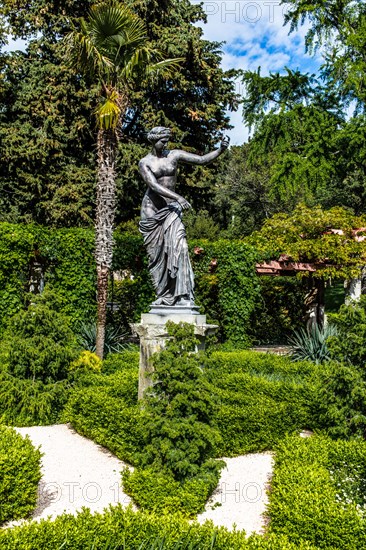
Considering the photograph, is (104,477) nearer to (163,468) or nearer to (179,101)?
(163,468)

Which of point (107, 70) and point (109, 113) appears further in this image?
point (107, 70)

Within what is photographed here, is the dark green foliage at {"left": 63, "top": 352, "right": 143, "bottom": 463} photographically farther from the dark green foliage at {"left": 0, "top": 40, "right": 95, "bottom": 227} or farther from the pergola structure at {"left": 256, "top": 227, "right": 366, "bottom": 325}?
the dark green foliage at {"left": 0, "top": 40, "right": 95, "bottom": 227}

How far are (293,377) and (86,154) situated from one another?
11.8m

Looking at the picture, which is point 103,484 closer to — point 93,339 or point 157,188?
point 157,188

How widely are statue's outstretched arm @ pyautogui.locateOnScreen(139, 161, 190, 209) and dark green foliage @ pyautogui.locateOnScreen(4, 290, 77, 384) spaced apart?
97.8 inches

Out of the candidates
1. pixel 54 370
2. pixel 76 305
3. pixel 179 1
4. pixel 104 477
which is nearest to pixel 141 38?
pixel 76 305

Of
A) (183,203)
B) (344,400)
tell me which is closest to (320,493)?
(344,400)

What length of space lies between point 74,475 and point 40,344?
2.37m

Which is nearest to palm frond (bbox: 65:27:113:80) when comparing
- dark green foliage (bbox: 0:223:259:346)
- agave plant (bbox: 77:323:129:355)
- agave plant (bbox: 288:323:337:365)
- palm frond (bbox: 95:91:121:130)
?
palm frond (bbox: 95:91:121:130)

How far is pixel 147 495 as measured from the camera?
13.8 feet

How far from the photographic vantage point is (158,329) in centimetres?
598

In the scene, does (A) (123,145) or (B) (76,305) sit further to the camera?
(A) (123,145)

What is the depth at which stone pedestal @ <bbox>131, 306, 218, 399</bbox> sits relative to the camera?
594 cm

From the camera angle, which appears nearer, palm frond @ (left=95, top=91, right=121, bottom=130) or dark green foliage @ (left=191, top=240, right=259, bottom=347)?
palm frond @ (left=95, top=91, right=121, bottom=130)
